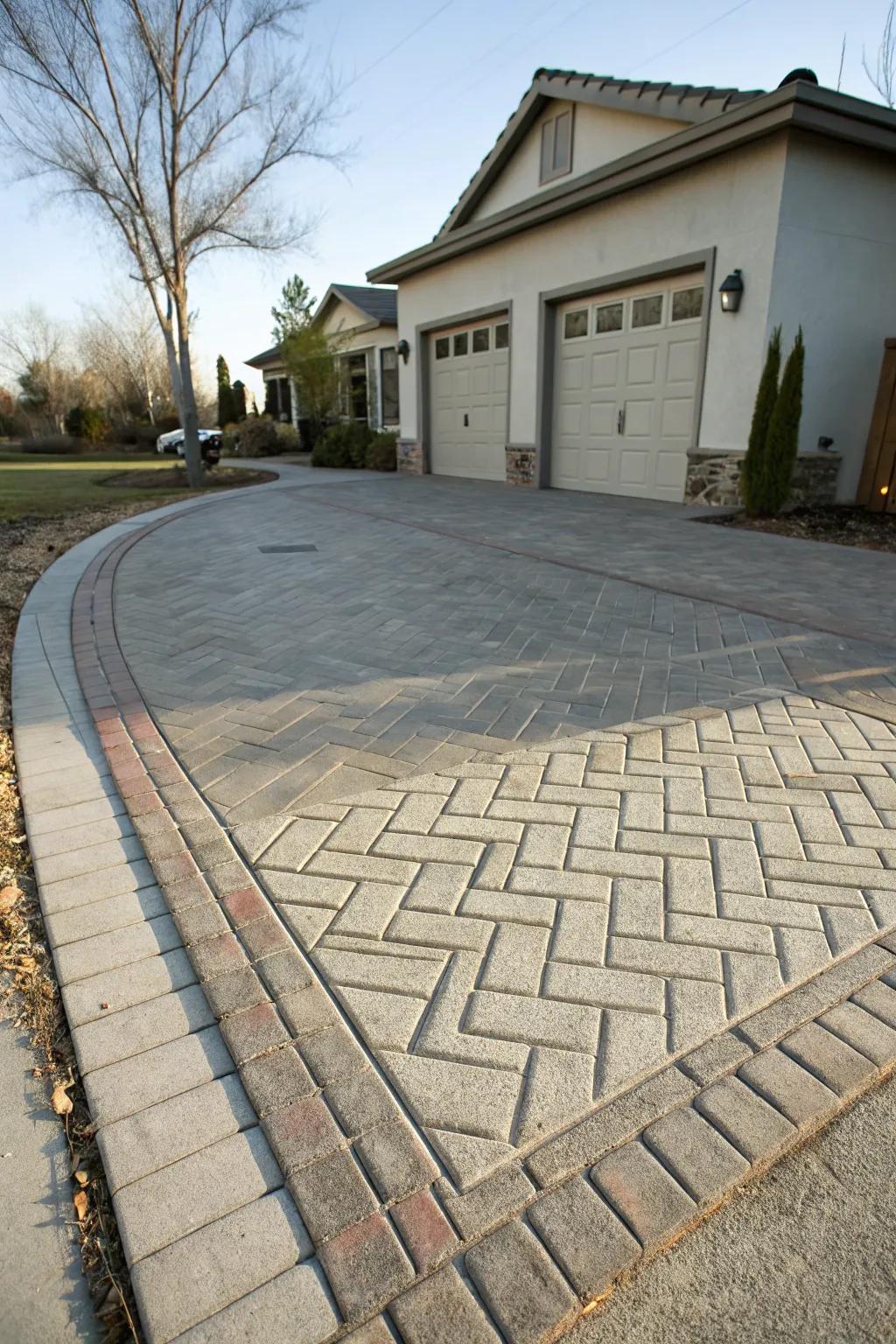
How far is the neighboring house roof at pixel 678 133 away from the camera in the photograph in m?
8.28

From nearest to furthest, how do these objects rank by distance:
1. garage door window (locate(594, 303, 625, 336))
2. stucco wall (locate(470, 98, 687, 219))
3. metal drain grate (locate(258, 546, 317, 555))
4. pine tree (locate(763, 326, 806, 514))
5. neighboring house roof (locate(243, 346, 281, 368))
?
metal drain grate (locate(258, 546, 317, 555))
pine tree (locate(763, 326, 806, 514))
stucco wall (locate(470, 98, 687, 219))
garage door window (locate(594, 303, 625, 336))
neighboring house roof (locate(243, 346, 281, 368))

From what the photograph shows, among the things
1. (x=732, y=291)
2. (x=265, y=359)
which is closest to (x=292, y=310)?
(x=265, y=359)

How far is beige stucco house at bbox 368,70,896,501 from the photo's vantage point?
29.5 feet

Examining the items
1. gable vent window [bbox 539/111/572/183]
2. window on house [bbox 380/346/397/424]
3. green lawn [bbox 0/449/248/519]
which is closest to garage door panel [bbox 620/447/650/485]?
gable vent window [bbox 539/111/572/183]

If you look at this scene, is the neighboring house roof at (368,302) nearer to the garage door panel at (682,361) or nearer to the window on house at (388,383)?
the window on house at (388,383)

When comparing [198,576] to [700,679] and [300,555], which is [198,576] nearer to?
[300,555]

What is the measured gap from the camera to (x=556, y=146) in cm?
1285

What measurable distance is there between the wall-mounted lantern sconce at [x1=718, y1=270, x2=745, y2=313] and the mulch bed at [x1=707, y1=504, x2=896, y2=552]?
253 centimetres

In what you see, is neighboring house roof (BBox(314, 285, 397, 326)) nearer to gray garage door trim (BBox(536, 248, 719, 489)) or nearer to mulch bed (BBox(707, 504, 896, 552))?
gray garage door trim (BBox(536, 248, 719, 489))

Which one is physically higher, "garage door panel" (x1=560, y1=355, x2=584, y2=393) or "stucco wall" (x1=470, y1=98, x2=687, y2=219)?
"stucco wall" (x1=470, y1=98, x2=687, y2=219)

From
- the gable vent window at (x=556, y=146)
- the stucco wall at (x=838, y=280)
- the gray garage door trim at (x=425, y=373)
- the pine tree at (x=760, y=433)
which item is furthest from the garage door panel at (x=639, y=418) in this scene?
the gray garage door trim at (x=425, y=373)

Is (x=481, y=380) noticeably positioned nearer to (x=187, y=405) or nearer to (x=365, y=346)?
(x=187, y=405)

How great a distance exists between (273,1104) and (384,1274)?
1.45ft

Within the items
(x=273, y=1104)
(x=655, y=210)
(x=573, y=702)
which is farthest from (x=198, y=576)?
(x=655, y=210)
